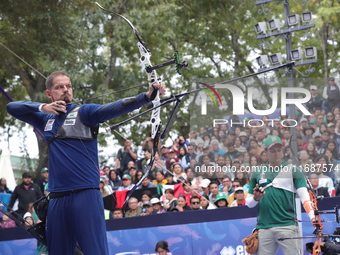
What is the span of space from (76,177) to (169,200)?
633 centimetres

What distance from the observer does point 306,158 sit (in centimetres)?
1060

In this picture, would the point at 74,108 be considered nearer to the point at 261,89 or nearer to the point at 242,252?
the point at 242,252

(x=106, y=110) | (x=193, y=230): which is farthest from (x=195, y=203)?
(x=106, y=110)

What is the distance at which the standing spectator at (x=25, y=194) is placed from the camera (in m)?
11.8

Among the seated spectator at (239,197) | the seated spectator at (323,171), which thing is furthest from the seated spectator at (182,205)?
the seated spectator at (323,171)

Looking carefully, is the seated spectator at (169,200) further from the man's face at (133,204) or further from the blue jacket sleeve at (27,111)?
the blue jacket sleeve at (27,111)

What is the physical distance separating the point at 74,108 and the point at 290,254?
11.5 feet

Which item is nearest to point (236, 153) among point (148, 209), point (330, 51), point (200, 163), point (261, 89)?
point (200, 163)

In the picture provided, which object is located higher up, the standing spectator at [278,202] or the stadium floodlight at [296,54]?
the stadium floodlight at [296,54]

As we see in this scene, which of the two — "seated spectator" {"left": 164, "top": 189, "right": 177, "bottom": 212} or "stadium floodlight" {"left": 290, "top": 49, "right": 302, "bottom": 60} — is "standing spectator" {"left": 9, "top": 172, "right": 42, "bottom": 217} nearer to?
"seated spectator" {"left": 164, "top": 189, "right": 177, "bottom": 212}

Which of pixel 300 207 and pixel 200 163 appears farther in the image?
Result: pixel 200 163

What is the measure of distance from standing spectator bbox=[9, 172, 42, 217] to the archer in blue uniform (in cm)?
738

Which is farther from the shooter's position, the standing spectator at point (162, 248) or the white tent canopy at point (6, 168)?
the white tent canopy at point (6, 168)

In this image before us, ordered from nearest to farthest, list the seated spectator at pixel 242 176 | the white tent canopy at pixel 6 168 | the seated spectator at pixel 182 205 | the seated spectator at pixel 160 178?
the seated spectator at pixel 182 205 < the seated spectator at pixel 242 176 < the seated spectator at pixel 160 178 < the white tent canopy at pixel 6 168
